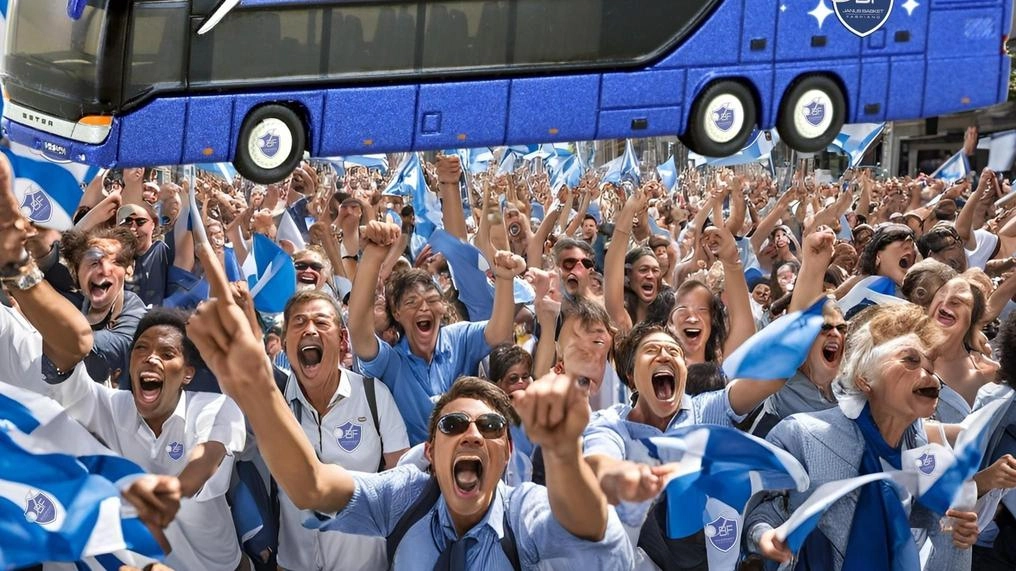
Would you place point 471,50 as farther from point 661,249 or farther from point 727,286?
point 661,249

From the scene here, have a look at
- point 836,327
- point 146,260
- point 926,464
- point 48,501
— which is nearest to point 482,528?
point 48,501

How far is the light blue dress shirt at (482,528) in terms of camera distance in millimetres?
3143

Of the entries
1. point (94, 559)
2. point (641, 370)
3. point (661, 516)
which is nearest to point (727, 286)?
point (641, 370)

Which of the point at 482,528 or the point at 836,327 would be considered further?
the point at 836,327

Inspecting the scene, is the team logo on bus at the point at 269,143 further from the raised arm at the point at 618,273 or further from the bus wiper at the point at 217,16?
the raised arm at the point at 618,273

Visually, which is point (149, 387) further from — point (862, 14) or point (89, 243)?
point (862, 14)

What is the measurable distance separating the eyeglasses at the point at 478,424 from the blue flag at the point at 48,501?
738mm

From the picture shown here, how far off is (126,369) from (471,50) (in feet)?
5.80

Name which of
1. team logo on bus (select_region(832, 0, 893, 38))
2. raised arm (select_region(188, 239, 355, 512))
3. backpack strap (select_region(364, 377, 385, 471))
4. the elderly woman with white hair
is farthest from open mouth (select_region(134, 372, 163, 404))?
team logo on bus (select_region(832, 0, 893, 38))

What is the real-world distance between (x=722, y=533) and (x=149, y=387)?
1.70m

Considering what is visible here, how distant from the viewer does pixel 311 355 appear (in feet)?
14.5

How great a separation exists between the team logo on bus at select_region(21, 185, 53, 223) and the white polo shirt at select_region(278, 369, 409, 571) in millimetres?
973

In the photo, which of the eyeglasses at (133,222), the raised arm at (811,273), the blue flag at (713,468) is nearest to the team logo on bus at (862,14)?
the raised arm at (811,273)

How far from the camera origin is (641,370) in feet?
13.1
